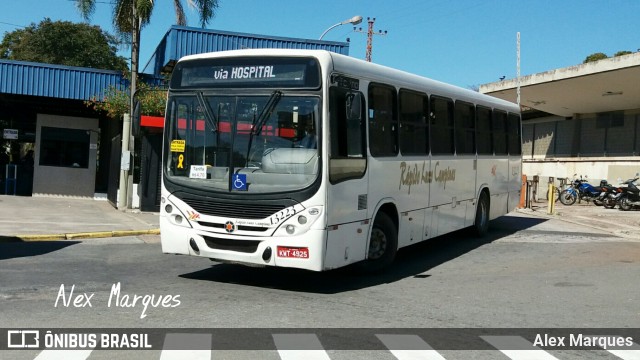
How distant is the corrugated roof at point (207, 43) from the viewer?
20.1 m

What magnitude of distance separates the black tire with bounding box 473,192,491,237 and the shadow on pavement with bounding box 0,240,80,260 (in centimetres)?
861

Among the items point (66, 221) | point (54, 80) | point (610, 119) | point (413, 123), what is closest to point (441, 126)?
point (413, 123)

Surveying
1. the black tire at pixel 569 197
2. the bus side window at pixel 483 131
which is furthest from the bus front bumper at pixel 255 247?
the black tire at pixel 569 197

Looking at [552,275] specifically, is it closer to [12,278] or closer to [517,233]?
[517,233]

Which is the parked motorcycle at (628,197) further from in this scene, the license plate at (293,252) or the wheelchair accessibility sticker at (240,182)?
the wheelchair accessibility sticker at (240,182)

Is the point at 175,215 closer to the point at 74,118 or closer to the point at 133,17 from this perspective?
the point at 133,17

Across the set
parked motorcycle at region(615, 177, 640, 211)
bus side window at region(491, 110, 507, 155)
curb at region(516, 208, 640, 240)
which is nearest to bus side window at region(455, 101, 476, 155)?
bus side window at region(491, 110, 507, 155)

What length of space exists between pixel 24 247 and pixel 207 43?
37.1 ft

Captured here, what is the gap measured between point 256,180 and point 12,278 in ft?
12.4

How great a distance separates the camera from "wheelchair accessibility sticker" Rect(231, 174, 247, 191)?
777cm

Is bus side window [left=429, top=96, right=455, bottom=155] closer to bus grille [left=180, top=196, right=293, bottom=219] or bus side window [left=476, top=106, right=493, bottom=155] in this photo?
bus side window [left=476, top=106, right=493, bottom=155]

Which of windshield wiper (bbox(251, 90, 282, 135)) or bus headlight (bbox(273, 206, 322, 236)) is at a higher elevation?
windshield wiper (bbox(251, 90, 282, 135))

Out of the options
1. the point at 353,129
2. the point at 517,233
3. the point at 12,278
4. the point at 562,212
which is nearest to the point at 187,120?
the point at 353,129

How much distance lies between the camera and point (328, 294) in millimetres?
8094
